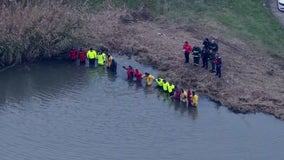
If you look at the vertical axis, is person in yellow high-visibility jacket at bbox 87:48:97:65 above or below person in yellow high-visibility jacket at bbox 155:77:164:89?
above

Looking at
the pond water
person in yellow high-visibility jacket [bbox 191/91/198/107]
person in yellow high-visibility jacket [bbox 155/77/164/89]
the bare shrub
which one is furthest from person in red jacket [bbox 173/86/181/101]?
the bare shrub

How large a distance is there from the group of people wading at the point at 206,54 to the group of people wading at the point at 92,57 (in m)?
4.18

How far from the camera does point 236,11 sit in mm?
50250

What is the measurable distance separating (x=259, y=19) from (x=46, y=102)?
1715 cm

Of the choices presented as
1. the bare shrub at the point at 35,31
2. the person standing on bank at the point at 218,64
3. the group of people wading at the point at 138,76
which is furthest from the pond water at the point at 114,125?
the person standing on bank at the point at 218,64

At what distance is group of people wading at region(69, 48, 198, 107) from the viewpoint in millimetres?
38125

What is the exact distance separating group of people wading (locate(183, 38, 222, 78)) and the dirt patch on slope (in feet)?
1.25

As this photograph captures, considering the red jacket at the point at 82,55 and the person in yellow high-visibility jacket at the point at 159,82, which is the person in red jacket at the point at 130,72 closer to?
the person in yellow high-visibility jacket at the point at 159,82

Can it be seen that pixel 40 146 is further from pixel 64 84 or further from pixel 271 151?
pixel 271 151

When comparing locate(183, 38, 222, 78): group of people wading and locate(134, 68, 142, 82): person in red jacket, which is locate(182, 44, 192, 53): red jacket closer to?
locate(183, 38, 222, 78): group of people wading

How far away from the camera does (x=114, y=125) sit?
117 feet

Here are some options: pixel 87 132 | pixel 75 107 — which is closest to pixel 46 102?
pixel 75 107

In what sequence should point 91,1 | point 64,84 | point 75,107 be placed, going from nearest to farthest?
point 75,107 → point 64,84 → point 91,1

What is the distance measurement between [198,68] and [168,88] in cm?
279
